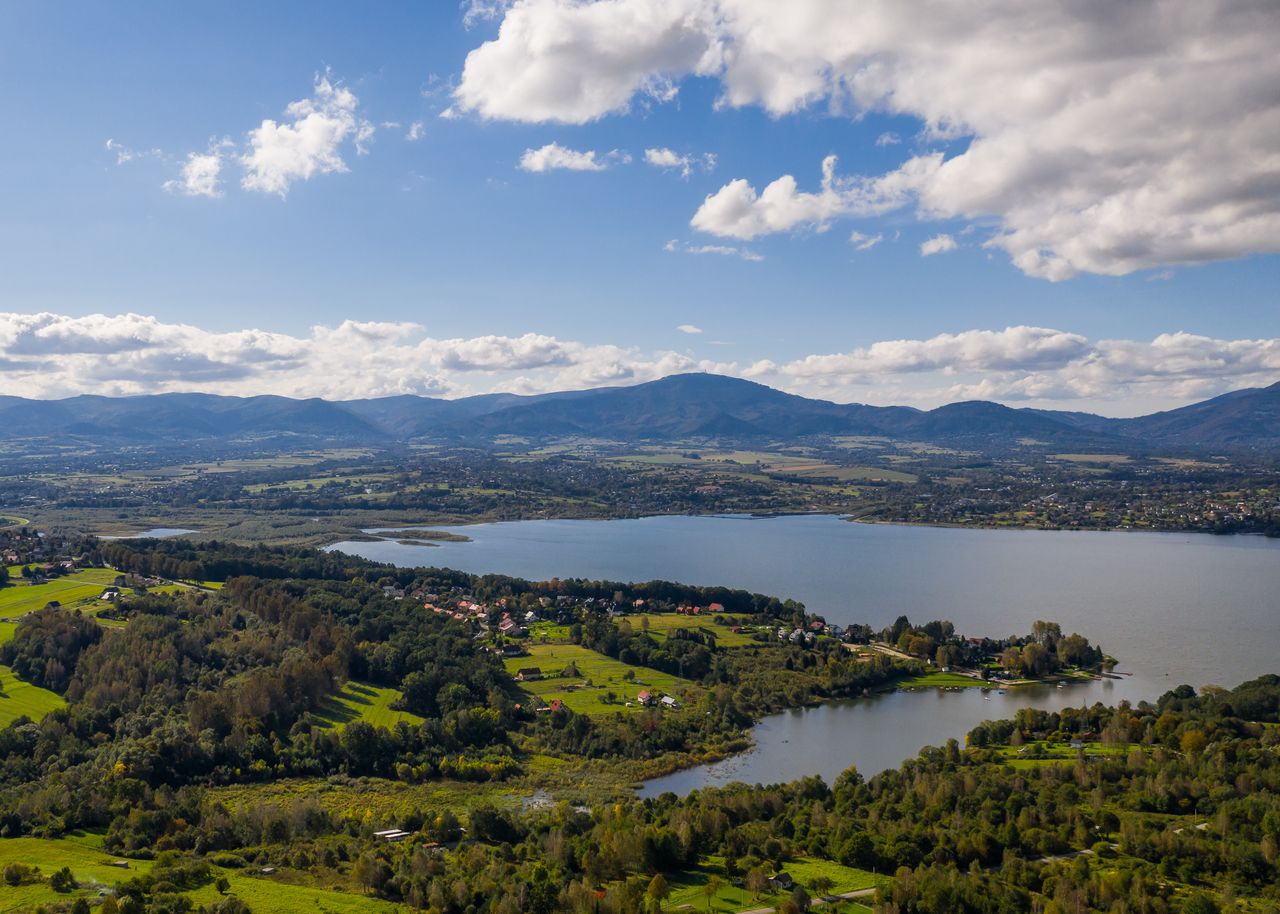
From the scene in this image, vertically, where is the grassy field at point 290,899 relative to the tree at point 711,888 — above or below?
below

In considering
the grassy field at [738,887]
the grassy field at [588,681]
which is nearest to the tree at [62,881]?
the grassy field at [738,887]

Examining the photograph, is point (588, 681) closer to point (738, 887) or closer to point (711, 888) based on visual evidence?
point (738, 887)

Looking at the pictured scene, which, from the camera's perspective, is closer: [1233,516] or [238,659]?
[238,659]

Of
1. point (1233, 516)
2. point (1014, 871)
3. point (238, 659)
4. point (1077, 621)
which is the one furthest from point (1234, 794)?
point (1233, 516)

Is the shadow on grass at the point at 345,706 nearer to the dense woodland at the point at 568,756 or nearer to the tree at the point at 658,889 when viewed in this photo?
the dense woodland at the point at 568,756

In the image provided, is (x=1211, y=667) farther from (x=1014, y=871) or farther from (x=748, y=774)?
(x=1014, y=871)

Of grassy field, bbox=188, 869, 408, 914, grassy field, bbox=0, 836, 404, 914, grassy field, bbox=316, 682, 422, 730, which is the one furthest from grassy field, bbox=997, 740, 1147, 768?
grassy field, bbox=316, 682, 422, 730
